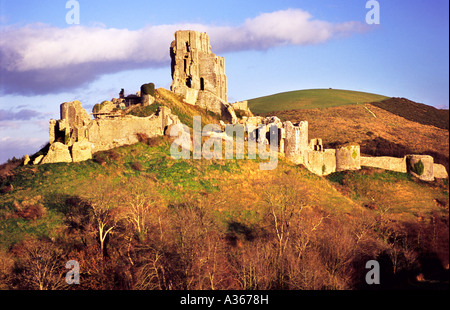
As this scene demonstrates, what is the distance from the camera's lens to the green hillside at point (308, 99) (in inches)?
5315

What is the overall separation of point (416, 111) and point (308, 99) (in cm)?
2803

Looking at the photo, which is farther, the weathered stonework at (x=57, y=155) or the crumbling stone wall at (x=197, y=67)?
the crumbling stone wall at (x=197, y=67)

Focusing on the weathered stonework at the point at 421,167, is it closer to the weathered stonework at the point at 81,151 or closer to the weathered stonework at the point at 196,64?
the weathered stonework at the point at 196,64

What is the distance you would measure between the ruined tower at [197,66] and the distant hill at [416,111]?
51.3 metres

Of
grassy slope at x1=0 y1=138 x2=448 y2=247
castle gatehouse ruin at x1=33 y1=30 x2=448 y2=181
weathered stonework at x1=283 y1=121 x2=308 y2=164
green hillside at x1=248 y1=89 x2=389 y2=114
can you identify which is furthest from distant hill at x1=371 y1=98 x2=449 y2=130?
weathered stonework at x1=283 y1=121 x2=308 y2=164

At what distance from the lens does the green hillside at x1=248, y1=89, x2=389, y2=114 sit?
135 meters

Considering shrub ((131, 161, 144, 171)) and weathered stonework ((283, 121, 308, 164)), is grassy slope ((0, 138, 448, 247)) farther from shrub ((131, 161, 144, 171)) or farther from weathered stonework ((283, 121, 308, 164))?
weathered stonework ((283, 121, 308, 164))

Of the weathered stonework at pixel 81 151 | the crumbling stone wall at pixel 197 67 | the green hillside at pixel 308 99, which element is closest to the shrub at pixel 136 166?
the weathered stonework at pixel 81 151

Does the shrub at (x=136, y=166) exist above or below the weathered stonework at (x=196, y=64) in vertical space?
below

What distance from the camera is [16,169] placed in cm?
5166

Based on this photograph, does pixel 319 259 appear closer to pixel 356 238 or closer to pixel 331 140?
pixel 356 238

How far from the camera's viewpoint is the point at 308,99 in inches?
5655
